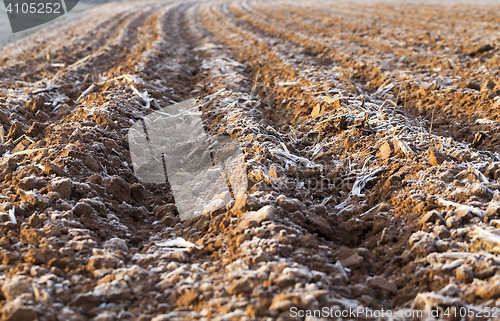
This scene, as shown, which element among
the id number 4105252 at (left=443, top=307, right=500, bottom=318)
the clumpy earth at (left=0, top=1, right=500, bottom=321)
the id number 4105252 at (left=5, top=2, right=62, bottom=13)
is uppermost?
the id number 4105252 at (left=5, top=2, right=62, bottom=13)

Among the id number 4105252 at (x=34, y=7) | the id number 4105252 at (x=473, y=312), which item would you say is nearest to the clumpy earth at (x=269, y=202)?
the id number 4105252 at (x=473, y=312)

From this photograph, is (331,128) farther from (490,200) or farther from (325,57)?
(325,57)

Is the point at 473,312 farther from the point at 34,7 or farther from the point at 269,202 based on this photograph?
the point at 34,7

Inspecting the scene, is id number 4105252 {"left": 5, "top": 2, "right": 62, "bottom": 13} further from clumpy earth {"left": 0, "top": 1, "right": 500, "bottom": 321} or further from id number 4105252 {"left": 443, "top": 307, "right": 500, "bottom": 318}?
id number 4105252 {"left": 443, "top": 307, "right": 500, "bottom": 318}

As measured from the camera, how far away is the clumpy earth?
1771mm


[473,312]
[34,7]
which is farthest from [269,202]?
[34,7]

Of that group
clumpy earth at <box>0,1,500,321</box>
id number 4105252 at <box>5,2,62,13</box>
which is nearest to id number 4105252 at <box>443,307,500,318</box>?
clumpy earth at <box>0,1,500,321</box>

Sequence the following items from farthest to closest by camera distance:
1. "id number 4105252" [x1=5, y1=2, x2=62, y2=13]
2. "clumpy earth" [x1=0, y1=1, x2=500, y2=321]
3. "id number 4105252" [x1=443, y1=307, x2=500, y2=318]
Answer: "id number 4105252" [x1=5, y1=2, x2=62, y2=13]
"clumpy earth" [x1=0, y1=1, x2=500, y2=321]
"id number 4105252" [x1=443, y1=307, x2=500, y2=318]

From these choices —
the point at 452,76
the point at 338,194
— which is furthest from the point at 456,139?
the point at 452,76

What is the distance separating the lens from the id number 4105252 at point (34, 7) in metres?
17.3

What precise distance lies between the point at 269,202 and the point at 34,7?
21.4 metres

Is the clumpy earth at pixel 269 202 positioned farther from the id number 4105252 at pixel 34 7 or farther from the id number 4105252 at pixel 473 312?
the id number 4105252 at pixel 34 7

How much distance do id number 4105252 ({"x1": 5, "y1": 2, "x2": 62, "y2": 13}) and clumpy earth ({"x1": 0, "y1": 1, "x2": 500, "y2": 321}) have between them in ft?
49.7

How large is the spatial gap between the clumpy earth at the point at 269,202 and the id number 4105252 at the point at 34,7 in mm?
15164
